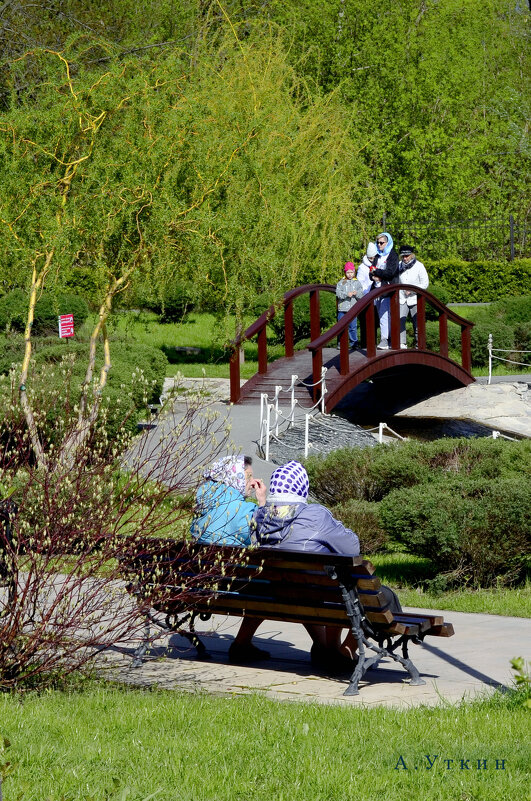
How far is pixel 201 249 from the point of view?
13.1 metres

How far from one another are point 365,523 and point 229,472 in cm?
406

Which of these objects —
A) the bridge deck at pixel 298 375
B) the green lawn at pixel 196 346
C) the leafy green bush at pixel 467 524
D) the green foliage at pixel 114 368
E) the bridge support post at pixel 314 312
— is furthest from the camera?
the green lawn at pixel 196 346

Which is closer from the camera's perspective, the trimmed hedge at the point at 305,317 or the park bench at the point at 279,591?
the park bench at the point at 279,591

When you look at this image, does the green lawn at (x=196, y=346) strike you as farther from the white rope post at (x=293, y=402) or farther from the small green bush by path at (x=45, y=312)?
the white rope post at (x=293, y=402)

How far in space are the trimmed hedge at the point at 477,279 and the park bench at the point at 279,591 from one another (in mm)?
28309

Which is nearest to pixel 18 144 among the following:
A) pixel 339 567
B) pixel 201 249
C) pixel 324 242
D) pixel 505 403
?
pixel 201 249

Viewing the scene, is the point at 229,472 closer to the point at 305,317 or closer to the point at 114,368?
the point at 114,368

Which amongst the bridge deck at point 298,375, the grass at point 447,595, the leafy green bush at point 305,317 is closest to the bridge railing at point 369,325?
the bridge deck at point 298,375

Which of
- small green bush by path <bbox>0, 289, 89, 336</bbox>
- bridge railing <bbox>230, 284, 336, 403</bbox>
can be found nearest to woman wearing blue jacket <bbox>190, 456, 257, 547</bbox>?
bridge railing <bbox>230, 284, 336, 403</bbox>

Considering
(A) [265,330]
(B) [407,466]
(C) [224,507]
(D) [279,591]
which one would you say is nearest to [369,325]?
(A) [265,330]

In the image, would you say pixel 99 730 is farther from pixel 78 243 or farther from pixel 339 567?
pixel 78 243

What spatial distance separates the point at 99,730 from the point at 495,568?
451cm

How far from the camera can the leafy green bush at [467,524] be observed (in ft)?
27.6

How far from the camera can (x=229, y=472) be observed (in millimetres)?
6531
